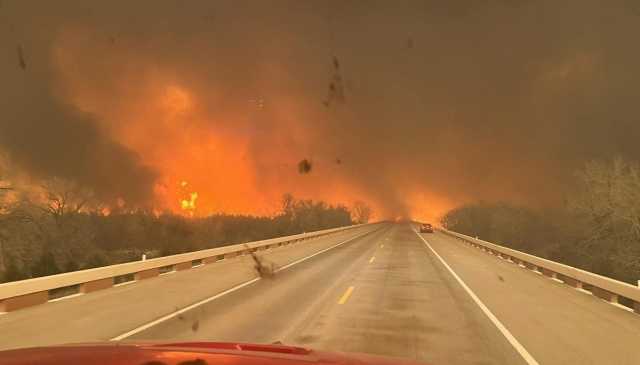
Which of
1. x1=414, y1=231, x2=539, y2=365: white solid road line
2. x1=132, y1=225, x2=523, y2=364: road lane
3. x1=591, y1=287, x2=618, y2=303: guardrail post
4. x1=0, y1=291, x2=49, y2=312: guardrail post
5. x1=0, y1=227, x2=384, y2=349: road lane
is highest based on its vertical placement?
x1=0, y1=291, x2=49, y2=312: guardrail post

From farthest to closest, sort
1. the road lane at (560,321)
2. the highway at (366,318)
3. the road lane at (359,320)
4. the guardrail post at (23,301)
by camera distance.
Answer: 1. the guardrail post at (23,301)
2. the highway at (366,318)
3. the road lane at (359,320)
4. the road lane at (560,321)

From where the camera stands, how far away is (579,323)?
10.7m

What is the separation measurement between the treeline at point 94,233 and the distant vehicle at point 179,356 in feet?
54.2

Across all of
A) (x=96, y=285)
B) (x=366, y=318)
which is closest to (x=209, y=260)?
(x=96, y=285)

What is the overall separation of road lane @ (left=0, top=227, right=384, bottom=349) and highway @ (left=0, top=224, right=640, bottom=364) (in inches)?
0.9

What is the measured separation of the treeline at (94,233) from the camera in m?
28.6

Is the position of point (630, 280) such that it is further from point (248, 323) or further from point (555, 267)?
point (248, 323)

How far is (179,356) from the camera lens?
145 inches

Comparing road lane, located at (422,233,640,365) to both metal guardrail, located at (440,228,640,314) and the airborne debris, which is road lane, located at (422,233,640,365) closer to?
metal guardrail, located at (440,228,640,314)

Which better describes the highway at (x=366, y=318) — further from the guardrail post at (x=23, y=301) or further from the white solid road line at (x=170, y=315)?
the guardrail post at (x=23, y=301)

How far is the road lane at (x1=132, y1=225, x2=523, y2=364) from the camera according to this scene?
8125 millimetres

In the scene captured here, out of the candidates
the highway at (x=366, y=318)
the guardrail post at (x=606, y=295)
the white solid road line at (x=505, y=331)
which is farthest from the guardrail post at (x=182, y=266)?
the guardrail post at (x=606, y=295)

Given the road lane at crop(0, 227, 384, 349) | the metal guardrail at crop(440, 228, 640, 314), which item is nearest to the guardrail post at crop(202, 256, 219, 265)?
the road lane at crop(0, 227, 384, 349)

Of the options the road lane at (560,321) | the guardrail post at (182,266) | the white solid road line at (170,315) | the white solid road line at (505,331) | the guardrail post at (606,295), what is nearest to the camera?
the white solid road line at (505,331)
